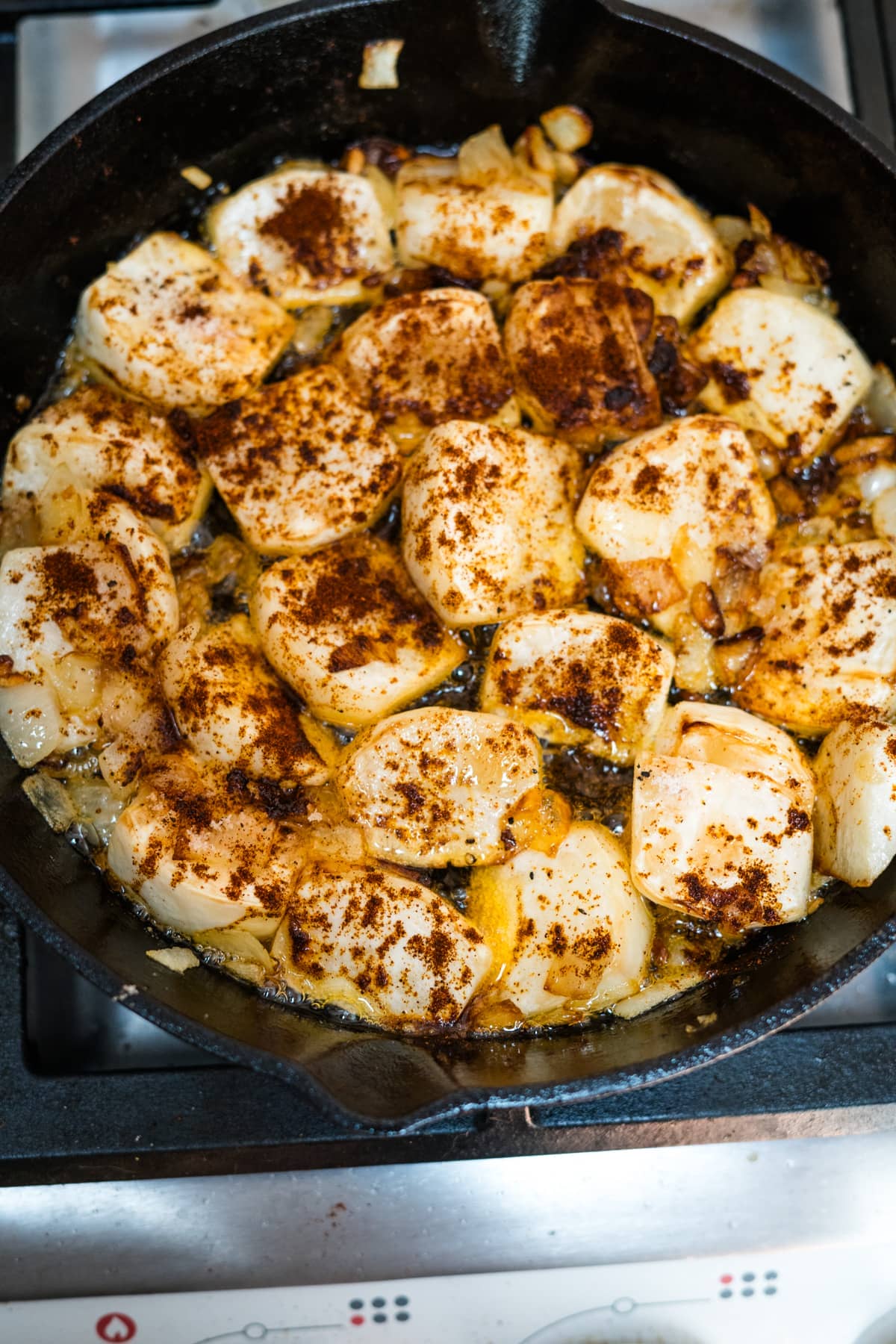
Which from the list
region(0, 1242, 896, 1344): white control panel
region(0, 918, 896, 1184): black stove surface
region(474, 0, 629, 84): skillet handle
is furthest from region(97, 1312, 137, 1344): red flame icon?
region(474, 0, 629, 84): skillet handle

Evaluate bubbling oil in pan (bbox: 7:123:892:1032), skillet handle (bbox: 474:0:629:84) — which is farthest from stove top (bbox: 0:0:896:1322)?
skillet handle (bbox: 474:0:629:84)

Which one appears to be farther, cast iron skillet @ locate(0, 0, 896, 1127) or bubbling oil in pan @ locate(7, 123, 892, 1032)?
bubbling oil in pan @ locate(7, 123, 892, 1032)

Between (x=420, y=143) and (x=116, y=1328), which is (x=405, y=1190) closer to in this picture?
(x=116, y=1328)

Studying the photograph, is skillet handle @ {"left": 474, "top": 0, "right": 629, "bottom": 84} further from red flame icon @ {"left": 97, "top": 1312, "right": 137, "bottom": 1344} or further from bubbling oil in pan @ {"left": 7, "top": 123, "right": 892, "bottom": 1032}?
red flame icon @ {"left": 97, "top": 1312, "right": 137, "bottom": 1344}

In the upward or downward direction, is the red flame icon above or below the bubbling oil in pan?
below

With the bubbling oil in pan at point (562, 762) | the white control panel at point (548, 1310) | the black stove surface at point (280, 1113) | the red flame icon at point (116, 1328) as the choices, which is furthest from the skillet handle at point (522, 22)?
the red flame icon at point (116, 1328)

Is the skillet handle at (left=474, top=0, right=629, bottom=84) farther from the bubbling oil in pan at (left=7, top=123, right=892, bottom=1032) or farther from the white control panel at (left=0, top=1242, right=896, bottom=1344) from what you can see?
the white control panel at (left=0, top=1242, right=896, bottom=1344)

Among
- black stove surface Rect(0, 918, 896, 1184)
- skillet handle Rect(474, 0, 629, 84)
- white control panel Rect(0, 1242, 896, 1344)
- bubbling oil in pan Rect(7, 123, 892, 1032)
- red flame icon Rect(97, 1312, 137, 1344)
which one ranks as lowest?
white control panel Rect(0, 1242, 896, 1344)

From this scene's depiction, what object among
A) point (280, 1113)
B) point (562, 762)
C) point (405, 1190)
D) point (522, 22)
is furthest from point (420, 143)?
point (405, 1190)

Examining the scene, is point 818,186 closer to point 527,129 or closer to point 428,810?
point 527,129
